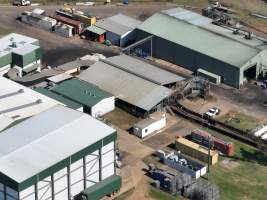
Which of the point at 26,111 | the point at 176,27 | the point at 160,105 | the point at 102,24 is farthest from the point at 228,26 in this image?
the point at 26,111

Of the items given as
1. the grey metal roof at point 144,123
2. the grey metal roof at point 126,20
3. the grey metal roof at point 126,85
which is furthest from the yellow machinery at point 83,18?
the grey metal roof at point 144,123

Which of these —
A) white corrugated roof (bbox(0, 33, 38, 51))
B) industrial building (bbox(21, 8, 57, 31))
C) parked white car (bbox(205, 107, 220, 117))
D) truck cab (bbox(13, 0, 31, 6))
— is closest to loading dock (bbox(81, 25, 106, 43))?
industrial building (bbox(21, 8, 57, 31))

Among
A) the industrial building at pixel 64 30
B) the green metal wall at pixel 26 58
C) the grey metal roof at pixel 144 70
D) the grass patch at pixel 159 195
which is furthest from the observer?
the industrial building at pixel 64 30

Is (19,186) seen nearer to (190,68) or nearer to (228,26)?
(190,68)

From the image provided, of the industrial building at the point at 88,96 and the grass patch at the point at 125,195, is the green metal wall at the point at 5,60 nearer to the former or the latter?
the industrial building at the point at 88,96

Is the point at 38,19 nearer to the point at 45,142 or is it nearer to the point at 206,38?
the point at 206,38

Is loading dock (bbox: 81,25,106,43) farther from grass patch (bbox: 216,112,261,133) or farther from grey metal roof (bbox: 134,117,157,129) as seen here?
grass patch (bbox: 216,112,261,133)
